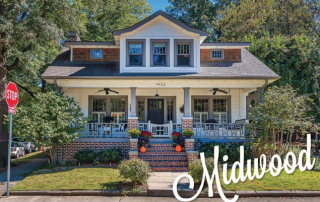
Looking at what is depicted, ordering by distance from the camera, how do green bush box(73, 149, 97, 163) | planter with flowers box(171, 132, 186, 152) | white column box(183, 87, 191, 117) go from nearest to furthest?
green bush box(73, 149, 97, 163) < planter with flowers box(171, 132, 186, 152) < white column box(183, 87, 191, 117)

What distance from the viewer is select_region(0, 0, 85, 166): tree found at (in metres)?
13.8

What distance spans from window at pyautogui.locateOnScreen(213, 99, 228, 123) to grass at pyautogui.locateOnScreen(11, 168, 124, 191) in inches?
305

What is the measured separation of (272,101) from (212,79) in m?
3.07

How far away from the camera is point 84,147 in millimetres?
14281

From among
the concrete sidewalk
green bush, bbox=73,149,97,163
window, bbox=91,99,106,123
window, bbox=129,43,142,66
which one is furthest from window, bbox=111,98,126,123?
the concrete sidewalk

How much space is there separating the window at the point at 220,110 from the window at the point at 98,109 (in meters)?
6.39

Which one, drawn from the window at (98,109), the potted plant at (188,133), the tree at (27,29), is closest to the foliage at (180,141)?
the potted plant at (188,133)

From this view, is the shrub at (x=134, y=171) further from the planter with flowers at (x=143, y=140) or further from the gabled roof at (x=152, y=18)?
the gabled roof at (x=152, y=18)

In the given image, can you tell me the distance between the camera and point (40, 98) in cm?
1276

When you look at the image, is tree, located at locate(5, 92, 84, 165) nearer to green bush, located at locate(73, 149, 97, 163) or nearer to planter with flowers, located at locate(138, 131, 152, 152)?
green bush, located at locate(73, 149, 97, 163)

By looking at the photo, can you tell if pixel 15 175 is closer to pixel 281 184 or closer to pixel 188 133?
pixel 188 133

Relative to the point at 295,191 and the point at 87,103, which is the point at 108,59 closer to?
the point at 87,103

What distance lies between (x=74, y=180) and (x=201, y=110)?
30.4 feet

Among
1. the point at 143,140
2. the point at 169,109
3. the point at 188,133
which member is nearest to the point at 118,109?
the point at 169,109
